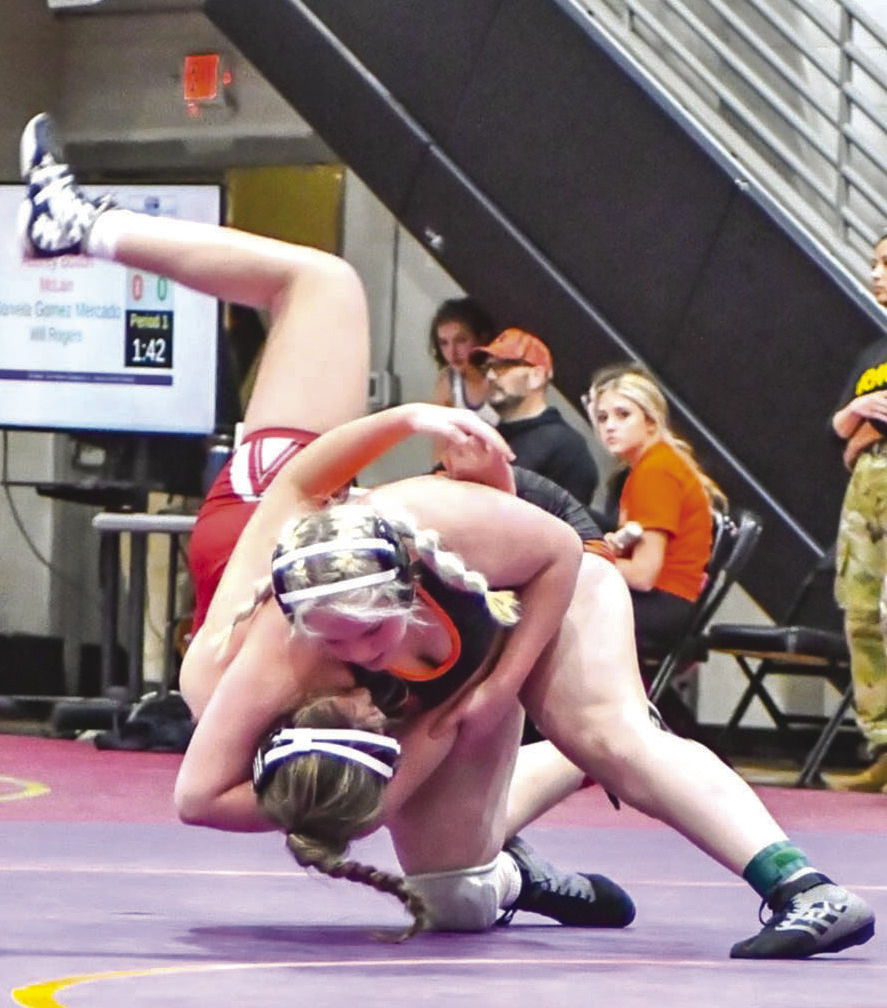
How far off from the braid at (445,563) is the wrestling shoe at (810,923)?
0.56m

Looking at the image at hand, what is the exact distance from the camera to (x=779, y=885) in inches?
124

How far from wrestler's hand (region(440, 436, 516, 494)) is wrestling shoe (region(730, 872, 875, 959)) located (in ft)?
2.31

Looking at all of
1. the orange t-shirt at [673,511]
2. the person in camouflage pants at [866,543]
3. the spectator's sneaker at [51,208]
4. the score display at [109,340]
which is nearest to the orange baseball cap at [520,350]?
the orange t-shirt at [673,511]

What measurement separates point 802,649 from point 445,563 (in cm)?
371

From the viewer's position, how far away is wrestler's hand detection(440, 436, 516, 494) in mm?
3141

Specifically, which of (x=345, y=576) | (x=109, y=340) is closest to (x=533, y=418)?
(x=109, y=340)

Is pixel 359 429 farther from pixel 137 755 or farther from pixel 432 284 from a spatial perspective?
pixel 432 284

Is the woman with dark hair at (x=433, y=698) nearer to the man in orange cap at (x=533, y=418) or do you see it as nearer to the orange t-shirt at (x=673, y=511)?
the orange t-shirt at (x=673, y=511)

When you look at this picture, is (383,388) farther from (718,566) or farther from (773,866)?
(773,866)

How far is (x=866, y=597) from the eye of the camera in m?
6.28

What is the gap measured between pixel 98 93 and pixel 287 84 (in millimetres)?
2215

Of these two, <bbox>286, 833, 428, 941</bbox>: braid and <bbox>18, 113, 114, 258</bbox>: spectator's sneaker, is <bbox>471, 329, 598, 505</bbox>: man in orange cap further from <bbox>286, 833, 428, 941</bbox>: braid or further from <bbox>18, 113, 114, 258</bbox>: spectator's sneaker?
<bbox>286, 833, 428, 941</bbox>: braid

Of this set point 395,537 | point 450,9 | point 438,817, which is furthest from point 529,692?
point 450,9

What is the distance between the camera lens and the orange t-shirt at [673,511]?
20.8 ft
